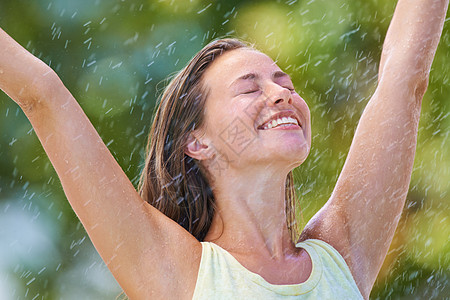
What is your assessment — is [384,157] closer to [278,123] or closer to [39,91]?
[278,123]

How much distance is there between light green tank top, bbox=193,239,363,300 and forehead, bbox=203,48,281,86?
0.46 metres

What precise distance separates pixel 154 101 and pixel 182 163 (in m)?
2.91

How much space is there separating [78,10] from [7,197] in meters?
1.39

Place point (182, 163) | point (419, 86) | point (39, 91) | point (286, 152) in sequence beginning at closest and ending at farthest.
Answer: point (39, 91)
point (286, 152)
point (182, 163)
point (419, 86)

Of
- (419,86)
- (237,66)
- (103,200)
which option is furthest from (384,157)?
(103,200)

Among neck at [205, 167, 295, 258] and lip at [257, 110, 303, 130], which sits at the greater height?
lip at [257, 110, 303, 130]

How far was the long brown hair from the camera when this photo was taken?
194cm

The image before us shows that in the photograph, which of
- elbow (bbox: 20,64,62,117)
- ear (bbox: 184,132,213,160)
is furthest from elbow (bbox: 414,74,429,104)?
elbow (bbox: 20,64,62,117)

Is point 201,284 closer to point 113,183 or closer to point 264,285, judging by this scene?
point 264,285

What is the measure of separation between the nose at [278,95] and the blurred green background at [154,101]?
9.29ft

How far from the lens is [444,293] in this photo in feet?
16.6

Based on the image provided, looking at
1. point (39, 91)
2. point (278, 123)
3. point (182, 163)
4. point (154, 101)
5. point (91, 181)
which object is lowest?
point (154, 101)

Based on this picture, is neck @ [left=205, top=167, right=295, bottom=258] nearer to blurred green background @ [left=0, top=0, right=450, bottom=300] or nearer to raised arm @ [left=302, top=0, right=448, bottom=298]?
raised arm @ [left=302, top=0, right=448, bottom=298]

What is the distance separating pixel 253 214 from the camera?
1831 millimetres
